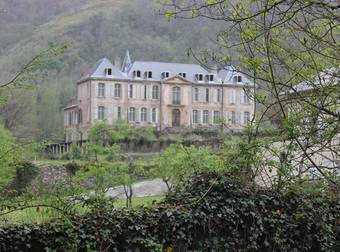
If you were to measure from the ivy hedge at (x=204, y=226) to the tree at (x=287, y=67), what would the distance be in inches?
25.5

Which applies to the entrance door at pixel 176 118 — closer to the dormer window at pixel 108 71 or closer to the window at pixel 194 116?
the window at pixel 194 116

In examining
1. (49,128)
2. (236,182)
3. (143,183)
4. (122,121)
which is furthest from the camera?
(49,128)

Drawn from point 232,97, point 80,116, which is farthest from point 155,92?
point 80,116

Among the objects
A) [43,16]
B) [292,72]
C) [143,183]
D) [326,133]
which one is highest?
[43,16]

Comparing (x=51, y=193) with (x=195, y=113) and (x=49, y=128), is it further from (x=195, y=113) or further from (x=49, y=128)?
(x=49, y=128)

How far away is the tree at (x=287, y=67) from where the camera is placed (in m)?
6.62

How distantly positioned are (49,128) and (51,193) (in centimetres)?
5736

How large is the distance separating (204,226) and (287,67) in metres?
2.48

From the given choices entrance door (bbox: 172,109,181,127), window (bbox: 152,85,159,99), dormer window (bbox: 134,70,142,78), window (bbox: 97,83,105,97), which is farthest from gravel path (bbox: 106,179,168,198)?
entrance door (bbox: 172,109,181,127)

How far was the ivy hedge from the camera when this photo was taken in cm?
707

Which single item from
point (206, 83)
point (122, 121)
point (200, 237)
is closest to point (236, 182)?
point (200, 237)

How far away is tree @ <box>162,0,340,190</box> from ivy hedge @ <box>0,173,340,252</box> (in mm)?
647

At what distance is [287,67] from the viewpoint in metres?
7.14

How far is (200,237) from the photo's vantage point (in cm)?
826
